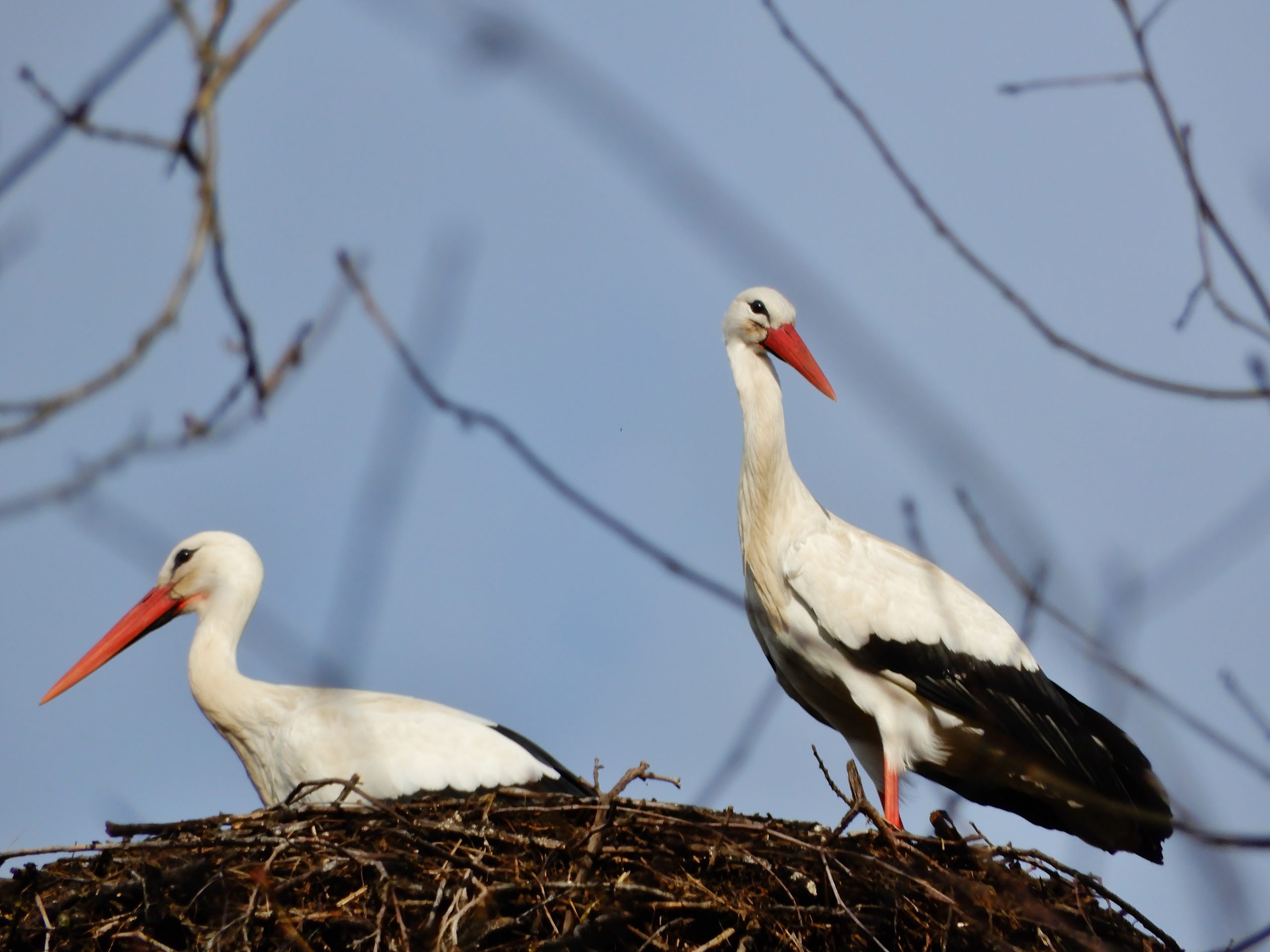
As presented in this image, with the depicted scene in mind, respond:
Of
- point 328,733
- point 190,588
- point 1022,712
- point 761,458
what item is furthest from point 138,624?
point 1022,712

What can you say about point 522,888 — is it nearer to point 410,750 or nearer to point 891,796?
point 410,750

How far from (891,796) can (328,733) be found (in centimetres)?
233

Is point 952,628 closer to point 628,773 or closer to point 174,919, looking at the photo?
point 628,773

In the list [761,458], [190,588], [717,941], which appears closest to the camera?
[717,941]

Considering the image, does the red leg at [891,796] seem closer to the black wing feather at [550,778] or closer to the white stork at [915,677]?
the white stork at [915,677]

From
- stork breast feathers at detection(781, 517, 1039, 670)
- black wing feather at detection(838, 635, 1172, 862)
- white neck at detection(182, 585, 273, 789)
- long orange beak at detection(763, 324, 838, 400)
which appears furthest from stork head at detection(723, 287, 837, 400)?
white neck at detection(182, 585, 273, 789)

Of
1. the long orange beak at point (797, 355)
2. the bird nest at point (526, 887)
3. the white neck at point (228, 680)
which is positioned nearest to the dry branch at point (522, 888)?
the bird nest at point (526, 887)

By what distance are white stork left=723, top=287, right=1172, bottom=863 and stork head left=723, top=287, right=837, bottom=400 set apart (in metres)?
0.33

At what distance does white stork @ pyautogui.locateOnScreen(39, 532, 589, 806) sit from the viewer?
18.5 feet

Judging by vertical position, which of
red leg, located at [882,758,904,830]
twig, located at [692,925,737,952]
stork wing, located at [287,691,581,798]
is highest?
stork wing, located at [287,691,581,798]

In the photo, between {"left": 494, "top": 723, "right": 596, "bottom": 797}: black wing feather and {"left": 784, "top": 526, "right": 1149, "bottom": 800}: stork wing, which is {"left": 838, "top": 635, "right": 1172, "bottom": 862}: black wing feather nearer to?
{"left": 784, "top": 526, "right": 1149, "bottom": 800}: stork wing

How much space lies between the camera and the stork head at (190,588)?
22.3 feet

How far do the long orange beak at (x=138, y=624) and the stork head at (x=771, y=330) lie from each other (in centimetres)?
306

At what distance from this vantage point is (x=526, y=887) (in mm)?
4289
